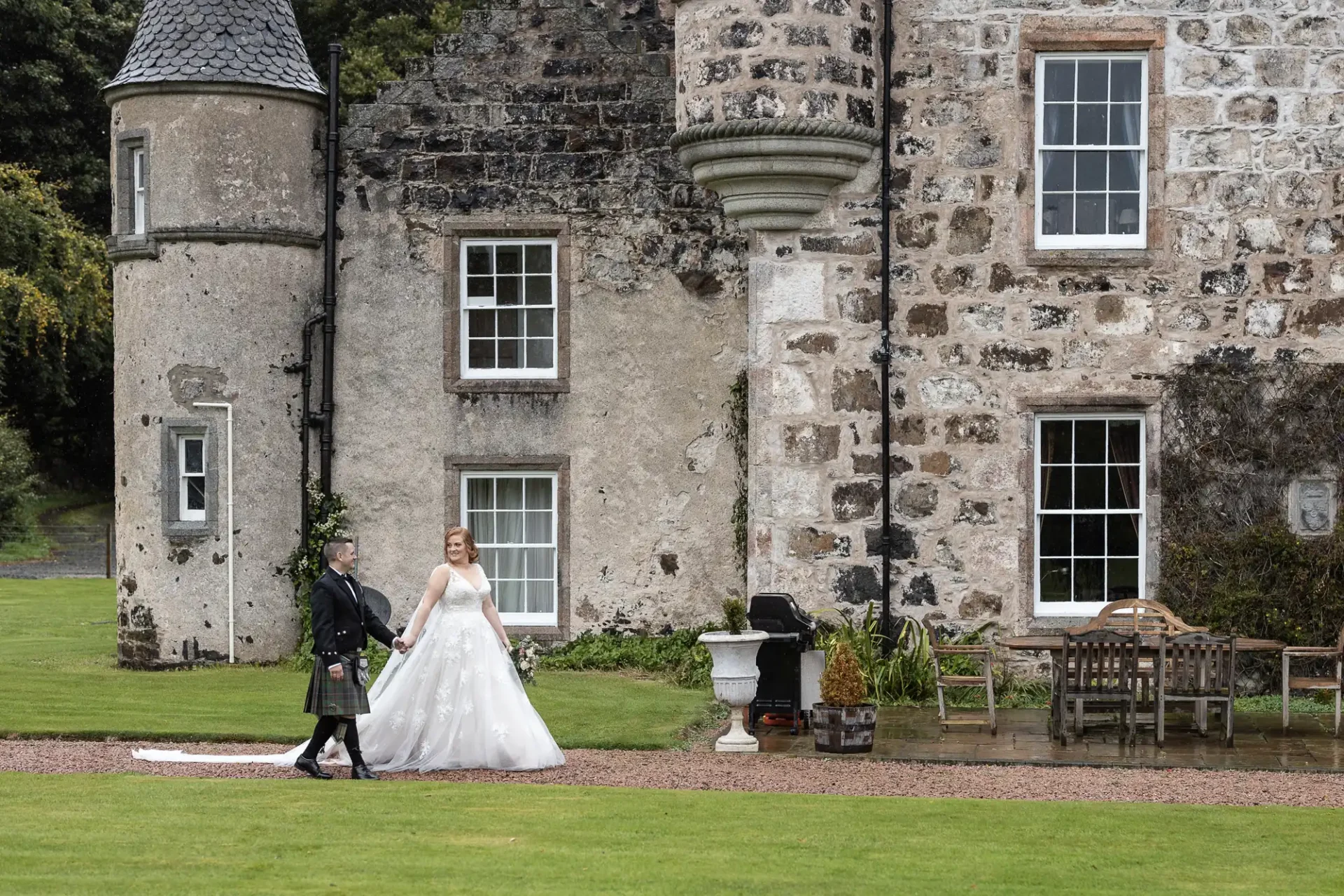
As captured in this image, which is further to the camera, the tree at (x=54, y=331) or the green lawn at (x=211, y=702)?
the tree at (x=54, y=331)

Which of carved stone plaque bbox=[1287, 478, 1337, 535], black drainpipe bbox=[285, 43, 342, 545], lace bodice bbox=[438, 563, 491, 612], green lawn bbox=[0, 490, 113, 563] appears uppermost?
black drainpipe bbox=[285, 43, 342, 545]

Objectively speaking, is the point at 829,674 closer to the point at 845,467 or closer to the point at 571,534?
the point at 845,467

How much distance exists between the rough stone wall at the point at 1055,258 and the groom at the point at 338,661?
6196 millimetres

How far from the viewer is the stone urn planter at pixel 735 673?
1350cm

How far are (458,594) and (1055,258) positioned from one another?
676cm

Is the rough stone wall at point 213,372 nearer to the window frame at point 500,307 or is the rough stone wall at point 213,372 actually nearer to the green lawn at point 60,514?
the window frame at point 500,307

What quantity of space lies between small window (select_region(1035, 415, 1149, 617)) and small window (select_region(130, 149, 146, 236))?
933 centimetres

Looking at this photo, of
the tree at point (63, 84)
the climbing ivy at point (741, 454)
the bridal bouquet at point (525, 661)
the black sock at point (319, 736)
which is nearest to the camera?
the black sock at point (319, 736)

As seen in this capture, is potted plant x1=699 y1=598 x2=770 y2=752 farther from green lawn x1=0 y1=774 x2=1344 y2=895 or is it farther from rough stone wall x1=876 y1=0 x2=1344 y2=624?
rough stone wall x1=876 y1=0 x2=1344 y2=624

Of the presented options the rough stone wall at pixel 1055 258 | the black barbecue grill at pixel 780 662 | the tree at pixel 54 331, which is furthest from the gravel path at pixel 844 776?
the tree at pixel 54 331

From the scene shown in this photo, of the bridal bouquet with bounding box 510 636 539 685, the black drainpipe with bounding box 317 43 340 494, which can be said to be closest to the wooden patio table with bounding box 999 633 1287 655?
the bridal bouquet with bounding box 510 636 539 685

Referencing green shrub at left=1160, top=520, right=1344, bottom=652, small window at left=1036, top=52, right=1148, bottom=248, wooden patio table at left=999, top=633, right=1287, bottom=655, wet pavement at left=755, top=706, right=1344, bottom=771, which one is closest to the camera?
wet pavement at left=755, top=706, right=1344, bottom=771

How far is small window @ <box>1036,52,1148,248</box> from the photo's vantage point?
55.9 ft

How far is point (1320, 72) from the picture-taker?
1683 cm
